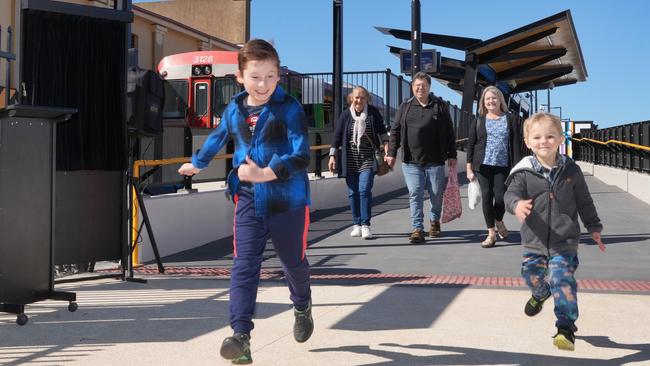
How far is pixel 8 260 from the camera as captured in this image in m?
4.99

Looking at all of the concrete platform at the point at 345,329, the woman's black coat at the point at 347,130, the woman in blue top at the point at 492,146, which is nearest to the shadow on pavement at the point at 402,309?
the concrete platform at the point at 345,329

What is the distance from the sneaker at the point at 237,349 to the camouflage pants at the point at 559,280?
171 cm

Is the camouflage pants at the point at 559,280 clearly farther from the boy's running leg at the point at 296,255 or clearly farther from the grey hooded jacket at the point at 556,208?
the boy's running leg at the point at 296,255

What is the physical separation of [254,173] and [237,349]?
856 mm

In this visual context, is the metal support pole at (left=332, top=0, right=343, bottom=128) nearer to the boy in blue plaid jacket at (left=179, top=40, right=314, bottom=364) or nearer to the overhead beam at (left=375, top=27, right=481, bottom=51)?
the boy in blue plaid jacket at (left=179, top=40, right=314, bottom=364)

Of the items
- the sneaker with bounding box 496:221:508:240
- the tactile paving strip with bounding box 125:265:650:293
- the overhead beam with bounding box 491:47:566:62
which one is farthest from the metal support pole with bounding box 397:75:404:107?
the tactile paving strip with bounding box 125:265:650:293

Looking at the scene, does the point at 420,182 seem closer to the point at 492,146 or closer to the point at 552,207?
the point at 492,146

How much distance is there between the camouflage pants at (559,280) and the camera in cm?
416

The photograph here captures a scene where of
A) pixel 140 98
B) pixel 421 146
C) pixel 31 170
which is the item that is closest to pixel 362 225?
pixel 421 146

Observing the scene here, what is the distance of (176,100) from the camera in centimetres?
1794

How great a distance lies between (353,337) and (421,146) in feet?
15.5

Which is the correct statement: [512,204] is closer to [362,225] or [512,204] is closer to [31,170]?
[31,170]

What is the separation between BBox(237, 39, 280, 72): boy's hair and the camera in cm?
387

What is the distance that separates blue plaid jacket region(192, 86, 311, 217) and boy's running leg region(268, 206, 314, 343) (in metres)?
0.06
